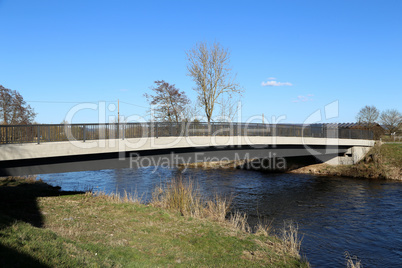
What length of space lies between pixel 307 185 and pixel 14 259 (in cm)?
2397

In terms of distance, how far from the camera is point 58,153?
1388 cm

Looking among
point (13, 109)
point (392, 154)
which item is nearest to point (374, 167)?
point (392, 154)

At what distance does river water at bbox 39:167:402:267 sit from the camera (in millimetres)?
11064

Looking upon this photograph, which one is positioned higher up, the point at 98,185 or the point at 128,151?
the point at 128,151

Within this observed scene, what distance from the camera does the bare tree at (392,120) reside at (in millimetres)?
52781

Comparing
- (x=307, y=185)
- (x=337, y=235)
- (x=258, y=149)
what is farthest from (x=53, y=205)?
(x=307, y=185)

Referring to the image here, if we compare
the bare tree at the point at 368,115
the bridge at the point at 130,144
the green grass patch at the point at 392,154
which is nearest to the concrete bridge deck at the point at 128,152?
the bridge at the point at 130,144

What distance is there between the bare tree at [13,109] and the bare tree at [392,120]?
5629 centimetres

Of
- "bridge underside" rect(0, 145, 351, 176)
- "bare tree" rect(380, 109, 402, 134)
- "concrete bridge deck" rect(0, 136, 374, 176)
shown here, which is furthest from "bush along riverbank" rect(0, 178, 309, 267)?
"bare tree" rect(380, 109, 402, 134)

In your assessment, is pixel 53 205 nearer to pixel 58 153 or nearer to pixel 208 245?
pixel 58 153

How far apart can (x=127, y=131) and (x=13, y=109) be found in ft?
93.9

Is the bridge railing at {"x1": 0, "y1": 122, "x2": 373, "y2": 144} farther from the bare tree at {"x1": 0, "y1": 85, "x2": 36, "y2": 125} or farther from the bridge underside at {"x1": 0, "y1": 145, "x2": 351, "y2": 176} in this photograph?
the bare tree at {"x1": 0, "y1": 85, "x2": 36, "y2": 125}

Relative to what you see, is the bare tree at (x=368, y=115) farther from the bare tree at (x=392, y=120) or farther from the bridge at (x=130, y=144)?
the bridge at (x=130, y=144)

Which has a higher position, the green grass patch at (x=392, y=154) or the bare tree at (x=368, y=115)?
the bare tree at (x=368, y=115)
